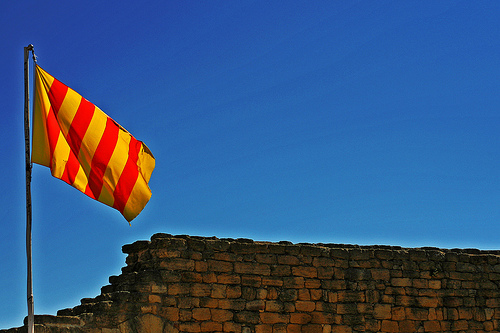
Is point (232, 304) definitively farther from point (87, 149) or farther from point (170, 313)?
point (87, 149)

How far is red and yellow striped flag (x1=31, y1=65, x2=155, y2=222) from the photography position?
953 centimetres

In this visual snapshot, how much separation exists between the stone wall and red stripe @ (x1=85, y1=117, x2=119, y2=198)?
1486 millimetres

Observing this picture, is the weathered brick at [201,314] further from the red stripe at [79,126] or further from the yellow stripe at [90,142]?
the red stripe at [79,126]

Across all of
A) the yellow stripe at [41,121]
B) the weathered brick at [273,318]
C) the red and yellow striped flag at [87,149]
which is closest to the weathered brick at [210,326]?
the weathered brick at [273,318]

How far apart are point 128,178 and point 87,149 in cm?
77

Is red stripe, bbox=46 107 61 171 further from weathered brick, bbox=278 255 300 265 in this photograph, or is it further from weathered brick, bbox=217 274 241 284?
weathered brick, bbox=278 255 300 265

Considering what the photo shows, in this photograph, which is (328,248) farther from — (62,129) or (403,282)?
(62,129)

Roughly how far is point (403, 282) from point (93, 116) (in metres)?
6.04

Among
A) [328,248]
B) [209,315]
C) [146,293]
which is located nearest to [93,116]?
[146,293]

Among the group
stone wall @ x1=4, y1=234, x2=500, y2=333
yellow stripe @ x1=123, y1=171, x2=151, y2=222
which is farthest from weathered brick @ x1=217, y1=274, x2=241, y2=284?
yellow stripe @ x1=123, y1=171, x2=151, y2=222

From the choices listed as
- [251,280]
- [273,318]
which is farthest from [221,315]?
[273,318]

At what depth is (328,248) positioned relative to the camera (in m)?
12.0

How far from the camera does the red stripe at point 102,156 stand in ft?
32.6

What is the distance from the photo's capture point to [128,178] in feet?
34.0
